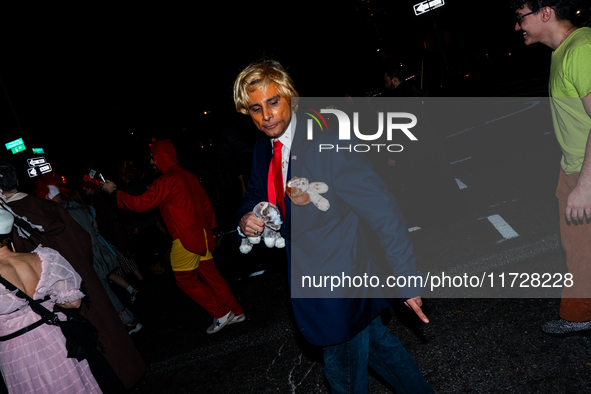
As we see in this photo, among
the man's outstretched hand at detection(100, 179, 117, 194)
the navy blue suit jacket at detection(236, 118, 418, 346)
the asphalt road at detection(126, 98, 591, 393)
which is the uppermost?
the man's outstretched hand at detection(100, 179, 117, 194)

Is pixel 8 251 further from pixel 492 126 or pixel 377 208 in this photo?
pixel 492 126

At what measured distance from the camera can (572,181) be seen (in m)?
2.66

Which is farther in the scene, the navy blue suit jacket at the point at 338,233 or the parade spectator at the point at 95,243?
the parade spectator at the point at 95,243

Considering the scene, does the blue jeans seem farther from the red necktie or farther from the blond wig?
the blond wig

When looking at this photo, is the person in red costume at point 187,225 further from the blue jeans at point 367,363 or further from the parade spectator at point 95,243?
the blue jeans at point 367,363

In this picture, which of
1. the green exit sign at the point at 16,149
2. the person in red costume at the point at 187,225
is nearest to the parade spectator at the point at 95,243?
the person in red costume at the point at 187,225

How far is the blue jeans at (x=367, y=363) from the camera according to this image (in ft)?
7.34

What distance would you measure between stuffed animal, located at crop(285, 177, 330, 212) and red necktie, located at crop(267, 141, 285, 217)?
241mm

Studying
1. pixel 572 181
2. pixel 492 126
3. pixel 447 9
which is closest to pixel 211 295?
pixel 572 181

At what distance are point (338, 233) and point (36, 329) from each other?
6.99ft

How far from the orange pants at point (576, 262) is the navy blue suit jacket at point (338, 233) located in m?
1.50

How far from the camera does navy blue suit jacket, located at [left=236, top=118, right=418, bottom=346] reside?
1.99m

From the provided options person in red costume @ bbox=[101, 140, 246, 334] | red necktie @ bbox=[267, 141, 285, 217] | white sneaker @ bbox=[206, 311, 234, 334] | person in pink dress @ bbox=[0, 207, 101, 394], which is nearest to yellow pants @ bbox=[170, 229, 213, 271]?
person in red costume @ bbox=[101, 140, 246, 334]

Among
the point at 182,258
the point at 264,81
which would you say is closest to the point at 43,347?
the point at 182,258
